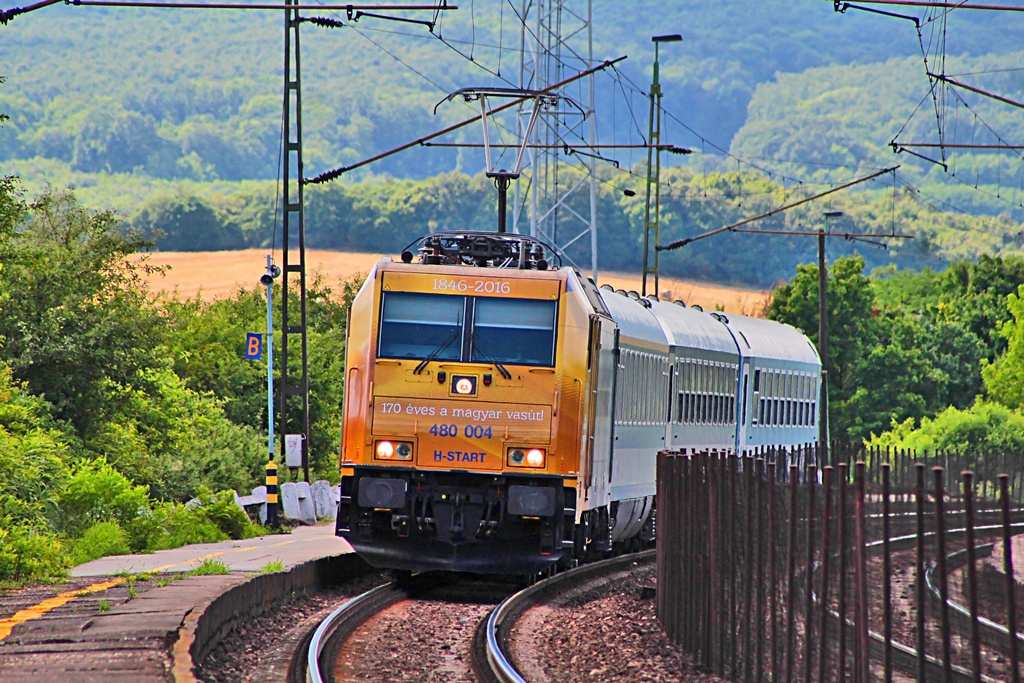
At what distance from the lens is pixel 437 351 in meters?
15.6

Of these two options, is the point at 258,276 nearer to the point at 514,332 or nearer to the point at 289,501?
the point at 289,501

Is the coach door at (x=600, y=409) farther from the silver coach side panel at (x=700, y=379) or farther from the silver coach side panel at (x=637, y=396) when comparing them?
the silver coach side panel at (x=700, y=379)

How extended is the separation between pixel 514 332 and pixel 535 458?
1.35 metres

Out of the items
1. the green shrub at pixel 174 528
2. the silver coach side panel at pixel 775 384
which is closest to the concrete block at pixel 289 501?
the green shrub at pixel 174 528

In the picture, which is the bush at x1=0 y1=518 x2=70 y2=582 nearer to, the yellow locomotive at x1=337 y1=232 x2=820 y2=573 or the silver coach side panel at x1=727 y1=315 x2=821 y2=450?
the yellow locomotive at x1=337 y1=232 x2=820 y2=573

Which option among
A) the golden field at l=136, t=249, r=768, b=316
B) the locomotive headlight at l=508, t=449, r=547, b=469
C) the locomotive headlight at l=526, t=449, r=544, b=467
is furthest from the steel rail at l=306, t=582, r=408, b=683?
the golden field at l=136, t=249, r=768, b=316

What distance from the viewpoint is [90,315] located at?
2684cm

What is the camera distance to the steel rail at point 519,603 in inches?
464

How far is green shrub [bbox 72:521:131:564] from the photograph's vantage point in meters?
18.6

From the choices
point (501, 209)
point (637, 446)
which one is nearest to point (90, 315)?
point (501, 209)

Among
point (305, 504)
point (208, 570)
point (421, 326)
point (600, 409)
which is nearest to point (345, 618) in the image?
point (208, 570)

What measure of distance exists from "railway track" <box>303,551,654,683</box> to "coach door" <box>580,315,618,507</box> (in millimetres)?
1309

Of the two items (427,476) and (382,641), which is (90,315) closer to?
(427,476)

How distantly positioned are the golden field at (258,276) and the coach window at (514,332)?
3313 inches
